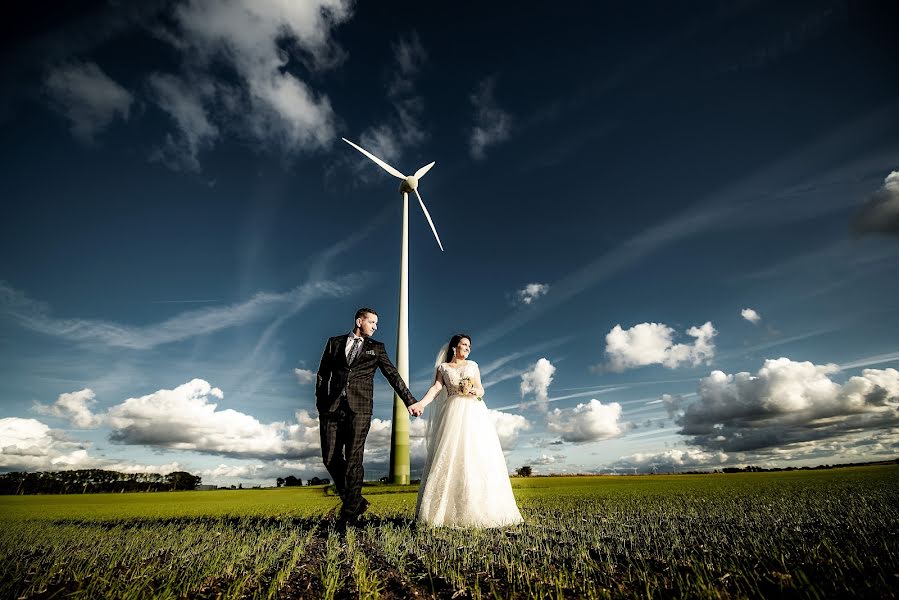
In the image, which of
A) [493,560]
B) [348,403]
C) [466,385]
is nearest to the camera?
[493,560]

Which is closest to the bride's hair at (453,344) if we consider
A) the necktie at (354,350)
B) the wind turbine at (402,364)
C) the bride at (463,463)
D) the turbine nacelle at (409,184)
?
the bride at (463,463)

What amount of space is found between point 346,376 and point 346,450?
1.33 m

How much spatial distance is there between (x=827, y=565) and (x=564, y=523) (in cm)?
415

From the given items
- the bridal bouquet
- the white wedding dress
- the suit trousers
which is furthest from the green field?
the bridal bouquet

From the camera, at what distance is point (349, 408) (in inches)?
284

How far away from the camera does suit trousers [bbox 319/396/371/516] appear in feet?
23.7

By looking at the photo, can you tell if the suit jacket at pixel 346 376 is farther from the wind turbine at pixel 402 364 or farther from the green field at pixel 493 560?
the wind turbine at pixel 402 364

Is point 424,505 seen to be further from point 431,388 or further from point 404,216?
point 404,216

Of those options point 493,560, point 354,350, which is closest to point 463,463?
point 354,350

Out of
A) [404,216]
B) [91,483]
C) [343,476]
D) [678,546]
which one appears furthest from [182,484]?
[678,546]

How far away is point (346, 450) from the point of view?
24.1 ft

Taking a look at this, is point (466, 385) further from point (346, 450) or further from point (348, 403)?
point (346, 450)

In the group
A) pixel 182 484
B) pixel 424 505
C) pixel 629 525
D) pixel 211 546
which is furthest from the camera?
pixel 182 484

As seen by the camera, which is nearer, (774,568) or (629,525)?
(774,568)
